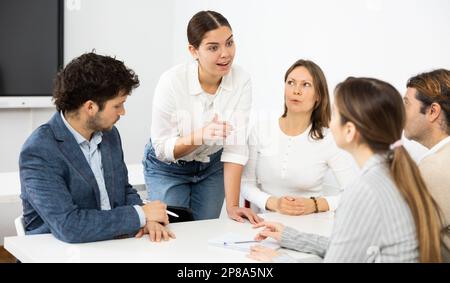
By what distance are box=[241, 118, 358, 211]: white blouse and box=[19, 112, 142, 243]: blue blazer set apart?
80 cm

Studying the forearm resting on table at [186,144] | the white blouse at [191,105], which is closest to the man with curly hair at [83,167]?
the forearm resting on table at [186,144]

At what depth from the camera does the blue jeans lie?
9.77 feet

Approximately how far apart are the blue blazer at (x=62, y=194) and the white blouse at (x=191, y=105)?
27.8 inches

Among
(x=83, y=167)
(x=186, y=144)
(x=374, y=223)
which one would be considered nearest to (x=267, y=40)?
A: (x=186, y=144)

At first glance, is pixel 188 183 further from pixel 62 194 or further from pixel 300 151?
pixel 62 194

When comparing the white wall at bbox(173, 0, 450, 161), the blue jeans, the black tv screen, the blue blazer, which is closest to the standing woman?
the blue jeans

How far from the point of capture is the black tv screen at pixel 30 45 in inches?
172

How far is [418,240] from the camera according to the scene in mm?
1659

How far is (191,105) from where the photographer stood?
114 inches

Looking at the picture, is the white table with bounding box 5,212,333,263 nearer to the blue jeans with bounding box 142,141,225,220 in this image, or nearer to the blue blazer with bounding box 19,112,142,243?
the blue blazer with bounding box 19,112,142,243

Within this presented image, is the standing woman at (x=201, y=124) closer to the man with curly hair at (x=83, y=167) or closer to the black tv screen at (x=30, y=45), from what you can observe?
the man with curly hair at (x=83, y=167)

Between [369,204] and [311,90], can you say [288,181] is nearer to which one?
[311,90]
